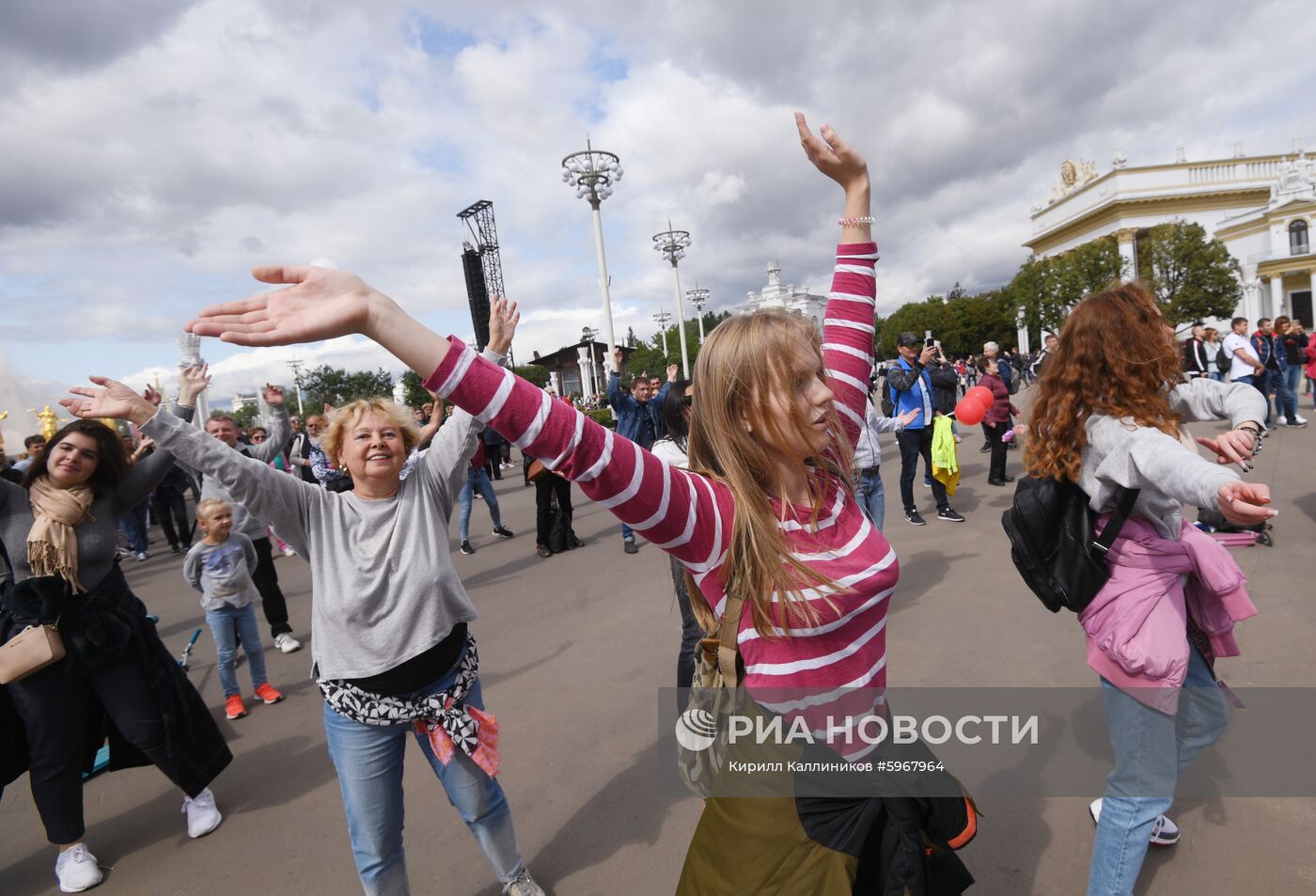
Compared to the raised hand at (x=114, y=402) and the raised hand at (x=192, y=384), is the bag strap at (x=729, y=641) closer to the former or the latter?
the raised hand at (x=114, y=402)

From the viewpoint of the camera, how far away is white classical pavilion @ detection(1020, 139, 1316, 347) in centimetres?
4372

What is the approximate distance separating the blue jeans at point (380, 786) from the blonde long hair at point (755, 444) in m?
1.33

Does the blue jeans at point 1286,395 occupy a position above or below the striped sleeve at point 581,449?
below

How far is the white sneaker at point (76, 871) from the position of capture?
2.86m

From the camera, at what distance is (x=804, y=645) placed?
1.34 metres

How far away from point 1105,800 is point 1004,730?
59.2 inches

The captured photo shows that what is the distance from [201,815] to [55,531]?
1.50 m

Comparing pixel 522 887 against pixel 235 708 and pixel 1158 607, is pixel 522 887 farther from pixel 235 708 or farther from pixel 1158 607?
pixel 235 708

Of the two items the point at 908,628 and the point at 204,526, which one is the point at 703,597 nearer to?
the point at 908,628

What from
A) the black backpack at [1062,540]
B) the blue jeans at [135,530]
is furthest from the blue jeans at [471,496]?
the black backpack at [1062,540]

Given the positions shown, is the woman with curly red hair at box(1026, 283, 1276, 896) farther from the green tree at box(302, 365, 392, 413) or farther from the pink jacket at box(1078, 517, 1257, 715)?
the green tree at box(302, 365, 392, 413)

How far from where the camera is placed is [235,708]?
434cm

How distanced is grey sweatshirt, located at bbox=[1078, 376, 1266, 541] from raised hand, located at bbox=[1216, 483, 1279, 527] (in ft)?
0.32

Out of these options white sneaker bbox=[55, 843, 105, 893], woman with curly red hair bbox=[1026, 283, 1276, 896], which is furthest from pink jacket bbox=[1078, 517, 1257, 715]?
white sneaker bbox=[55, 843, 105, 893]
